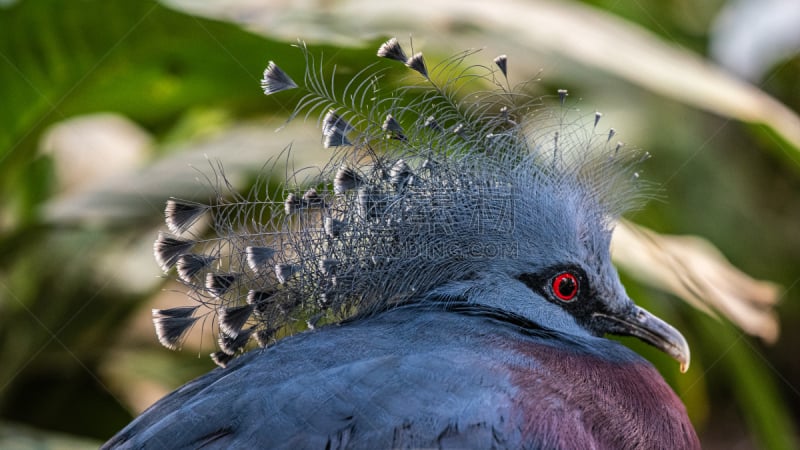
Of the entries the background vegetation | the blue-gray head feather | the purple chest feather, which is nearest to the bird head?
the blue-gray head feather

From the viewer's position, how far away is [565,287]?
174 centimetres

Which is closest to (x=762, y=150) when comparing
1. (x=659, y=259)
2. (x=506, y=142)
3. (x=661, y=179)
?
(x=661, y=179)

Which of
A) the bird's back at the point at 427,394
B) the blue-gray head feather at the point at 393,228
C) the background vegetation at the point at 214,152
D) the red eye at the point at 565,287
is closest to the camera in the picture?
the bird's back at the point at 427,394

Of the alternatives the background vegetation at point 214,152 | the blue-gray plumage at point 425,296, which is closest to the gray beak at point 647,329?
the blue-gray plumage at point 425,296

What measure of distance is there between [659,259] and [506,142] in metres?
0.81

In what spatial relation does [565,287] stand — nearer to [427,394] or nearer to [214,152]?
[427,394]

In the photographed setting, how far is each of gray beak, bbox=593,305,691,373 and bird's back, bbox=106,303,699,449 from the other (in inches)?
3.7

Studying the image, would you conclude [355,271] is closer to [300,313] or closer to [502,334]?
[300,313]

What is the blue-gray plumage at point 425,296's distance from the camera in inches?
56.6

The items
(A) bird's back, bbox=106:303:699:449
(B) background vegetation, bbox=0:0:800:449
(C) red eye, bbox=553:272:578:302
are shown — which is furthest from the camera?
(B) background vegetation, bbox=0:0:800:449

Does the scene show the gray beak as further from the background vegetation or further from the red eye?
the background vegetation

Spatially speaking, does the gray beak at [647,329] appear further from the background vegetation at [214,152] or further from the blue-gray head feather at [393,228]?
the background vegetation at [214,152]

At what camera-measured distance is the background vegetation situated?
240cm

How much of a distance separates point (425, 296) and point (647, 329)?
0.50 m
